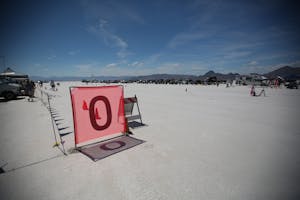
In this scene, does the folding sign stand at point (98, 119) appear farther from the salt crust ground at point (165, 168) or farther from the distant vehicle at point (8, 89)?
the distant vehicle at point (8, 89)

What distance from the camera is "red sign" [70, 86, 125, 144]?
4.21 m

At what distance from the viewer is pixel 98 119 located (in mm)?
4633

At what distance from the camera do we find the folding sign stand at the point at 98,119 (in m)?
4.18

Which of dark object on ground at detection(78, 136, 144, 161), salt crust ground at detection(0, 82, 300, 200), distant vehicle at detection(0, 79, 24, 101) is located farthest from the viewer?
distant vehicle at detection(0, 79, 24, 101)

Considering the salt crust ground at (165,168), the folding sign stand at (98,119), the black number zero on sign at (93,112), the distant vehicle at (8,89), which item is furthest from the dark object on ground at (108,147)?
the distant vehicle at (8,89)

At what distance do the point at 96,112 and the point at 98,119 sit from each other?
23 centimetres

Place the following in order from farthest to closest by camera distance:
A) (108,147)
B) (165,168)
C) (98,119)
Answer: (98,119) → (108,147) → (165,168)

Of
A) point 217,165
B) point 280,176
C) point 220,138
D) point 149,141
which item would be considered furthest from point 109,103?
point 280,176

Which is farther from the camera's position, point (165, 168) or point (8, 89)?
point (8, 89)

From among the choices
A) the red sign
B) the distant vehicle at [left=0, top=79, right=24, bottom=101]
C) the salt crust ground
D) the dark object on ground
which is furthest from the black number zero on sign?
the distant vehicle at [left=0, top=79, right=24, bottom=101]

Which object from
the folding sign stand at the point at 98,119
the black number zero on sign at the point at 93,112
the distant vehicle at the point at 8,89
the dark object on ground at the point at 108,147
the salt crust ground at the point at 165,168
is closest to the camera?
the salt crust ground at the point at 165,168

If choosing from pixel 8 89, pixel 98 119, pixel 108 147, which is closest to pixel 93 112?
pixel 98 119

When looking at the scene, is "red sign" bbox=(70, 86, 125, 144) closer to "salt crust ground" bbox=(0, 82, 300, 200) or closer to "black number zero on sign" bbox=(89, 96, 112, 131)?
"black number zero on sign" bbox=(89, 96, 112, 131)

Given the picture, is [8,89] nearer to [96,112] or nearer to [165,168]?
[96,112]
